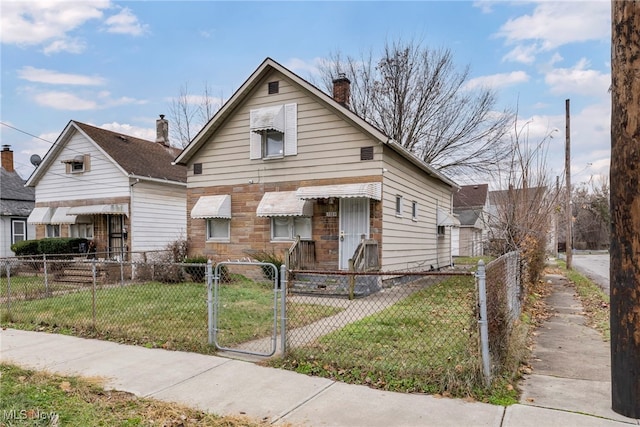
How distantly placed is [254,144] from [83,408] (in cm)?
1061

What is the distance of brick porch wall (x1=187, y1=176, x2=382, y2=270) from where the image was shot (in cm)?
1252

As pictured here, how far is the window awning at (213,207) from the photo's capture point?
1380 centimetres

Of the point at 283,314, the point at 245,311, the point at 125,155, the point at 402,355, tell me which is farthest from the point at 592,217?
the point at 283,314

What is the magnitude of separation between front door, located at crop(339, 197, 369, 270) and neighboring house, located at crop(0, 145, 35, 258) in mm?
16626

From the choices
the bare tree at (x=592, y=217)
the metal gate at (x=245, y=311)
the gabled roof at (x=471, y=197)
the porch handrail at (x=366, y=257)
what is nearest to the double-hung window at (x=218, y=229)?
the metal gate at (x=245, y=311)

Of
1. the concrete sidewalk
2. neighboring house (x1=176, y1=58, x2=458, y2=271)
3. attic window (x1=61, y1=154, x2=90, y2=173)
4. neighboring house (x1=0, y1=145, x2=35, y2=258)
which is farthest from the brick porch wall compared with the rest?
neighboring house (x1=0, y1=145, x2=35, y2=258)

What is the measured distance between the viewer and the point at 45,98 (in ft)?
55.0

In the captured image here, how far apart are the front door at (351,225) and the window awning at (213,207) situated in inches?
157

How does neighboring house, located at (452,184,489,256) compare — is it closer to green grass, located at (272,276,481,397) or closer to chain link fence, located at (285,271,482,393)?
chain link fence, located at (285,271,482,393)

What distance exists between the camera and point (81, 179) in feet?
57.5

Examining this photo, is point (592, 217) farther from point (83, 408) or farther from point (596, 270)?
point (83, 408)

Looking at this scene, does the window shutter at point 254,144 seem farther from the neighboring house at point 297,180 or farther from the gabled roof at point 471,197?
the gabled roof at point 471,197

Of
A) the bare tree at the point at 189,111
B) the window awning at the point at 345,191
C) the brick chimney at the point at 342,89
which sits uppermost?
the bare tree at the point at 189,111

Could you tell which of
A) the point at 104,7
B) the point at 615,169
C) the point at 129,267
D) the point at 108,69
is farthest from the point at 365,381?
the point at 108,69
